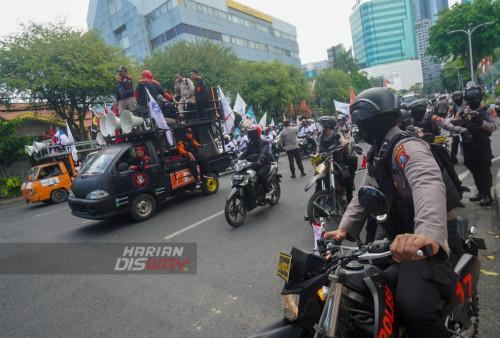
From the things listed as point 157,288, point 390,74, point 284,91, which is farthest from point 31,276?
point 390,74

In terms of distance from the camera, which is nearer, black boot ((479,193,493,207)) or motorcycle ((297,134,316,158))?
black boot ((479,193,493,207))

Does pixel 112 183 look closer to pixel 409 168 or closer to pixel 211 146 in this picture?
pixel 211 146

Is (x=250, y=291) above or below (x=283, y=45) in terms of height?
below

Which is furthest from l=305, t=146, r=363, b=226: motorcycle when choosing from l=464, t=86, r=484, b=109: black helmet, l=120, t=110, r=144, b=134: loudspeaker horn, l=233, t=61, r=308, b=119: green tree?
l=233, t=61, r=308, b=119: green tree

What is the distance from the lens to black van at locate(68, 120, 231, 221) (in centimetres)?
694

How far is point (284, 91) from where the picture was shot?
3419 cm

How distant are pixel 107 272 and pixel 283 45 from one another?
2529 inches

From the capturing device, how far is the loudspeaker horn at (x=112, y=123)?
782cm

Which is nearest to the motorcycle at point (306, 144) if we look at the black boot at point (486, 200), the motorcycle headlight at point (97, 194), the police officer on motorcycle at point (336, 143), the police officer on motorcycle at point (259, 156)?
the police officer on motorcycle at point (259, 156)

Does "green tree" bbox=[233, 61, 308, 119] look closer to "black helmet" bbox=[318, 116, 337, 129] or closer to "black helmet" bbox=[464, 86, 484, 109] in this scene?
"black helmet" bbox=[318, 116, 337, 129]

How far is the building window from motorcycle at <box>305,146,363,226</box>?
50.0 meters

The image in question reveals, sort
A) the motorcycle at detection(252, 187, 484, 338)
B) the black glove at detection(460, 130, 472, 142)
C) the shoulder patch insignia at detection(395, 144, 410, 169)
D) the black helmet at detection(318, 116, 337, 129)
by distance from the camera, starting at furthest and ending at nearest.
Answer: the black helmet at detection(318, 116, 337, 129) < the black glove at detection(460, 130, 472, 142) < the shoulder patch insignia at detection(395, 144, 410, 169) < the motorcycle at detection(252, 187, 484, 338)

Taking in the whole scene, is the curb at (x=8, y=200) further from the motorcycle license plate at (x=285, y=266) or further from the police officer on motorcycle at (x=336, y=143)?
the motorcycle license plate at (x=285, y=266)

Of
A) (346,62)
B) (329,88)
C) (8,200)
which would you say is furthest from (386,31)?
(8,200)
